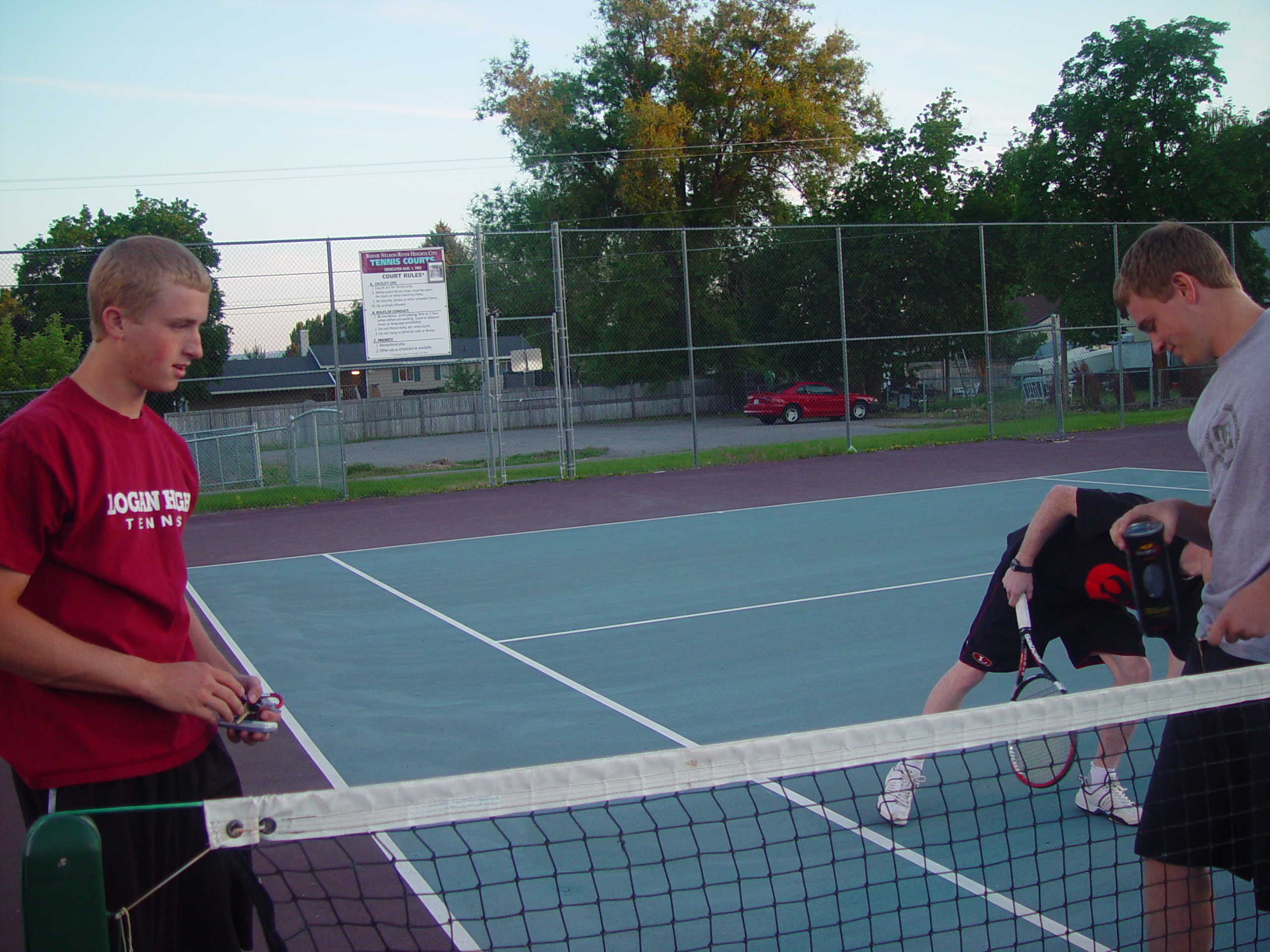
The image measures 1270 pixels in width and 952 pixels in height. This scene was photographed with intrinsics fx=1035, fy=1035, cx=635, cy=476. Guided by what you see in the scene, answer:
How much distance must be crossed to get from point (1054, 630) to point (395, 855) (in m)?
2.50

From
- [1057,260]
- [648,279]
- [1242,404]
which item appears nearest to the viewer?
[1242,404]

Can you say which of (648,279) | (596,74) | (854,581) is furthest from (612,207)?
(854,581)

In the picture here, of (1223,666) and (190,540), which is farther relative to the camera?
(190,540)

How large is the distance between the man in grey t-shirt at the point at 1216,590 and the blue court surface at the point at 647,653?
1.33 feet

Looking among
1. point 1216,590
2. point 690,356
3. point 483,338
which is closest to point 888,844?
point 1216,590

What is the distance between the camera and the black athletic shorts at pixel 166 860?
1.86m

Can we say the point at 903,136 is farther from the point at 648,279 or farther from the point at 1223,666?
the point at 1223,666

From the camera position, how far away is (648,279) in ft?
71.6

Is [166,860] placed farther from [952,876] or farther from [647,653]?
[647,653]

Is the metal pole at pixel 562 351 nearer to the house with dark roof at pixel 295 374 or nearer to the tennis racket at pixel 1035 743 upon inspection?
the house with dark roof at pixel 295 374

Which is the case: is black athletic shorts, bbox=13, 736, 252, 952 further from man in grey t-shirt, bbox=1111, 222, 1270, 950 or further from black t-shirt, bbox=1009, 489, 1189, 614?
black t-shirt, bbox=1009, 489, 1189, 614

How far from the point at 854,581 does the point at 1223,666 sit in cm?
545

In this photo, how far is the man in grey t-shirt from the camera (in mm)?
2279

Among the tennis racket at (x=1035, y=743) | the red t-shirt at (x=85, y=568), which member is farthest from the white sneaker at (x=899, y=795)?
the red t-shirt at (x=85, y=568)
